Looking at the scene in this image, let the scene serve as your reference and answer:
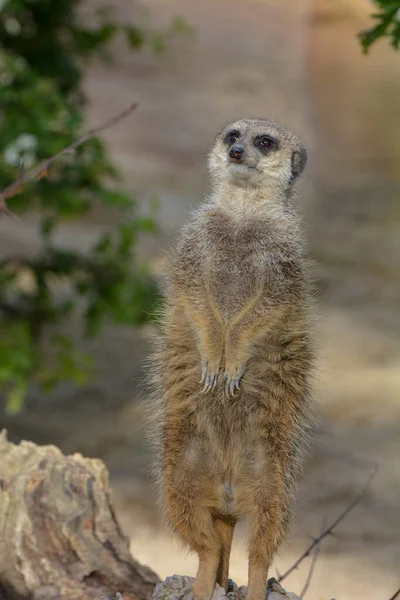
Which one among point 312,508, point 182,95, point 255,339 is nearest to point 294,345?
point 255,339

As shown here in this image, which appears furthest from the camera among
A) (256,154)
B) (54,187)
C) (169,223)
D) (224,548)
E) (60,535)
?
(169,223)

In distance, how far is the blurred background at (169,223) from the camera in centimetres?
522

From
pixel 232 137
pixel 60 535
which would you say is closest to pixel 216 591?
pixel 60 535

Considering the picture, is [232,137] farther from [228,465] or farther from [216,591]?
[216,591]

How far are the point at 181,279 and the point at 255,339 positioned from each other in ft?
0.92

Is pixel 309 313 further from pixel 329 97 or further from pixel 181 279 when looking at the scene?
pixel 329 97

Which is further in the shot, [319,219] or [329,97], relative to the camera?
[329,97]

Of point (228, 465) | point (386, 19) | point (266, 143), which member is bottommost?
point (228, 465)

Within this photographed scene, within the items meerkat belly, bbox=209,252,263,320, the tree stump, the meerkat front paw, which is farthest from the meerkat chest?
the tree stump

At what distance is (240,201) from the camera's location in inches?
108

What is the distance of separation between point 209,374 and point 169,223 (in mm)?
4801

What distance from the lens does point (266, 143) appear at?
2.89m

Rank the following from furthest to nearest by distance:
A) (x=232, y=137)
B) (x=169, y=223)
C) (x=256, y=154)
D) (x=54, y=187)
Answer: (x=169, y=223), (x=54, y=187), (x=232, y=137), (x=256, y=154)

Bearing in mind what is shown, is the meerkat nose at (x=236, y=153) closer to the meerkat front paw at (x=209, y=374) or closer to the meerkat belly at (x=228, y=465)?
the meerkat front paw at (x=209, y=374)
